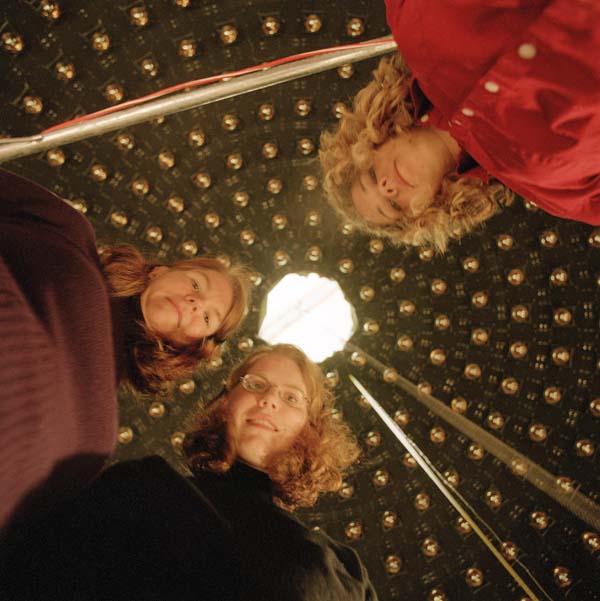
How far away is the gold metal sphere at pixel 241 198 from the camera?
118 centimetres

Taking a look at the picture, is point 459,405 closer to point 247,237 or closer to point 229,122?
point 247,237

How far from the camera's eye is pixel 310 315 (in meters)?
1.22

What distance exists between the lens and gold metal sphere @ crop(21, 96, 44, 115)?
1088mm

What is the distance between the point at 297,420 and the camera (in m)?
1.04

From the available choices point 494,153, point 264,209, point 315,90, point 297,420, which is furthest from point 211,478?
point 315,90

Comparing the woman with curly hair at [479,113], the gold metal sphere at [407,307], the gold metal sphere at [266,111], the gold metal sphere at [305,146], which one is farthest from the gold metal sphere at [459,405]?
the gold metal sphere at [266,111]

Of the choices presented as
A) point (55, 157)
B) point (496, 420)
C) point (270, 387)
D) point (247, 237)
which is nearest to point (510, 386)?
point (496, 420)

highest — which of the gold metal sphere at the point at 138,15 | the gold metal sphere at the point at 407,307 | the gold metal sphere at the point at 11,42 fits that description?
the gold metal sphere at the point at 138,15

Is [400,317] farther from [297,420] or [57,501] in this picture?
[57,501]

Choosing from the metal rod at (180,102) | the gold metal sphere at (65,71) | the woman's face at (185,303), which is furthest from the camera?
the gold metal sphere at (65,71)

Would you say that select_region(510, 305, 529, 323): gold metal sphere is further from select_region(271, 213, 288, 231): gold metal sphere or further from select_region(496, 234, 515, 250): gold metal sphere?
select_region(271, 213, 288, 231): gold metal sphere

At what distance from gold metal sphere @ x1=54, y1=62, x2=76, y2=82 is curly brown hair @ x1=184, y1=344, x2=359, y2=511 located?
2.33ft

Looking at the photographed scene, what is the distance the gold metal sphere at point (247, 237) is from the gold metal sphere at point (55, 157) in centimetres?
42

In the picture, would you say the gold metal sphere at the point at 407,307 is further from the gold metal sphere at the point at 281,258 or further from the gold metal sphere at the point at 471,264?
the gold metal sphere at the point at 281,258
